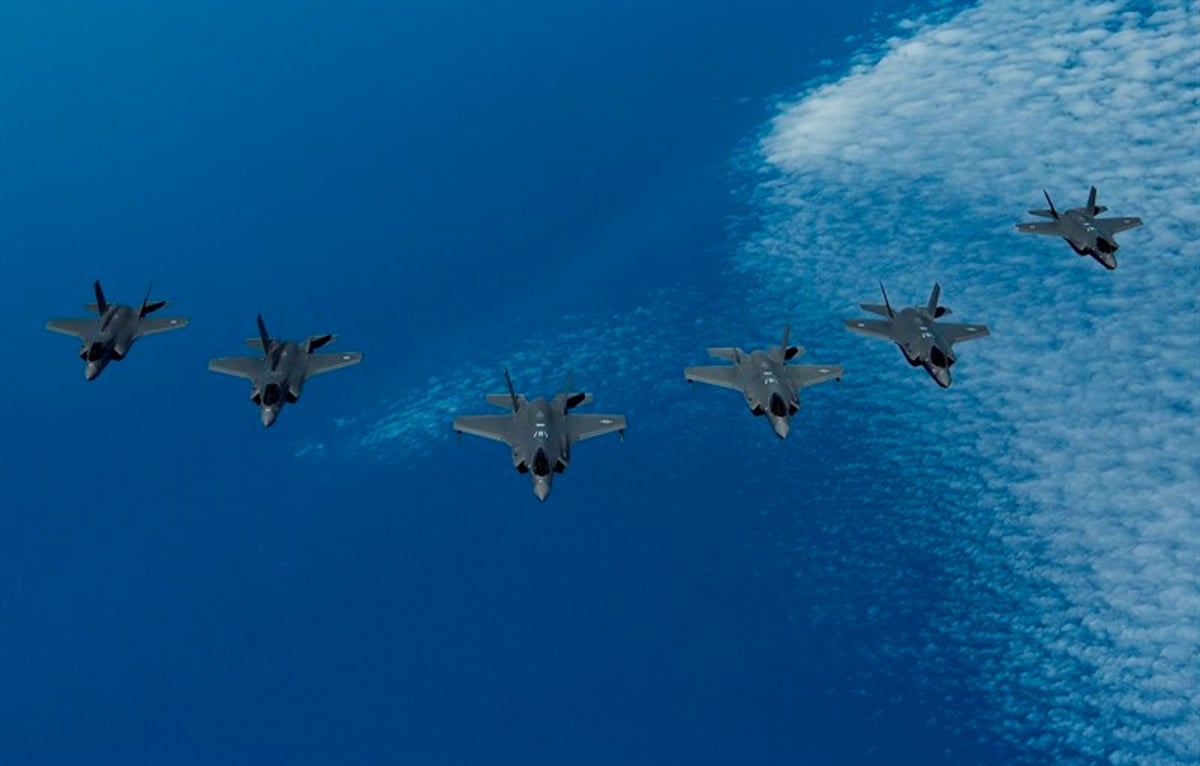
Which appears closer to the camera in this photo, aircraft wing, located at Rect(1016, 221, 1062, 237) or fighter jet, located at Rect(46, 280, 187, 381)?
fighter jet, located at Rect(46, 280, 187, 381)

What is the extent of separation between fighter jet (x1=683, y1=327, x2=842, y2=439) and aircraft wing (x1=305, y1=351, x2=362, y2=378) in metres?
18.6

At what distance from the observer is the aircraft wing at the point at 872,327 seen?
214 ft

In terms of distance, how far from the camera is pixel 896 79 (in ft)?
327

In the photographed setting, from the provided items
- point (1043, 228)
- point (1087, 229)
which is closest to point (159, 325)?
point (1043, 228)

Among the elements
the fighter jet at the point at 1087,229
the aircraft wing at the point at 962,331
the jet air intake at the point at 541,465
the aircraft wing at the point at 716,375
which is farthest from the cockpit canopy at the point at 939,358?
the jet air intake at the point at 541,465

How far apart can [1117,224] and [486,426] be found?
40.0 metres

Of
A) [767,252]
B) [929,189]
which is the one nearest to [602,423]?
[767,252]

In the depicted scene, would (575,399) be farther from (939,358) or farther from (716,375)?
(939,358)

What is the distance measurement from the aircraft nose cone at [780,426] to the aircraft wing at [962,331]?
470 inches

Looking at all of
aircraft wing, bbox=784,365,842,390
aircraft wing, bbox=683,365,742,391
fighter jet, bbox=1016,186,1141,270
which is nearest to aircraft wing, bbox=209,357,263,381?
aircraft wing, bbox=683,365,742,391

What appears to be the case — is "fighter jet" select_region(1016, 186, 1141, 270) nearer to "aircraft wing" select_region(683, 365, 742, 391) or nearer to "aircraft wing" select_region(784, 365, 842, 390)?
"aircraft wing" select_region(784, 365, 842, 390)

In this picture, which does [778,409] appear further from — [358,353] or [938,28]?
[938,28]

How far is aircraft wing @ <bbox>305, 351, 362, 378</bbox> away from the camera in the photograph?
6469 cm

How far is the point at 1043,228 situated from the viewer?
234 ft
